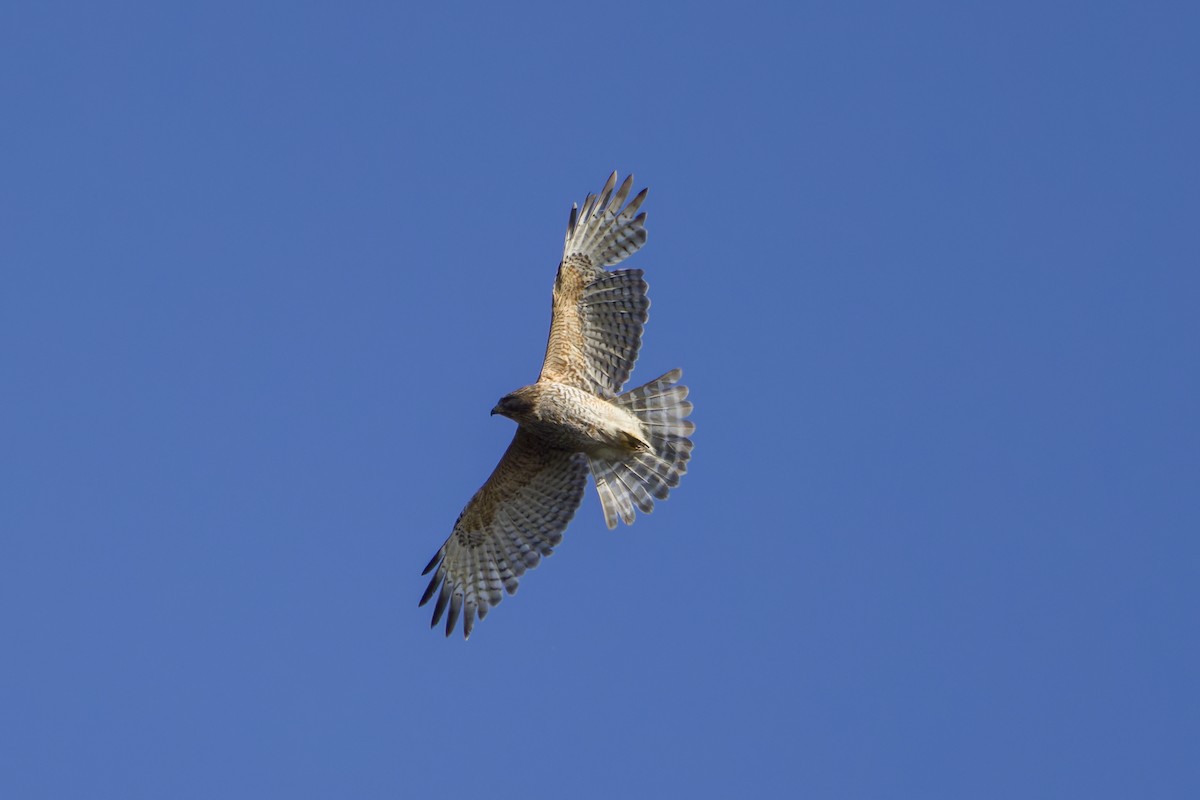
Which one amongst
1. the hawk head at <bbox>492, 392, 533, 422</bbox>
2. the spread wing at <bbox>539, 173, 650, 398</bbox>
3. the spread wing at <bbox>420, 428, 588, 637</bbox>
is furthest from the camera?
the spread wing at <bbox>539, 173, 650, 398</bbox>

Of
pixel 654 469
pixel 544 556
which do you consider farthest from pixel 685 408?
pixel 544 556

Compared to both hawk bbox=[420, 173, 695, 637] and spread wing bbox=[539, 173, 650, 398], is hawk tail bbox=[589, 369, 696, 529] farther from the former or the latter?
spread wing bbox=[539, 173, 650, 398]

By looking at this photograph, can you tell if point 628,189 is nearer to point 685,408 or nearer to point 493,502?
point 685,408

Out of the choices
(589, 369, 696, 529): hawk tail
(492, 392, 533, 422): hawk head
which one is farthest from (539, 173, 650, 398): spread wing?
(492, 392, 533, 422): hawk head

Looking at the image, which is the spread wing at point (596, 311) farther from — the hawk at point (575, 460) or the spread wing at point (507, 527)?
the spread wing at point (507, 527)

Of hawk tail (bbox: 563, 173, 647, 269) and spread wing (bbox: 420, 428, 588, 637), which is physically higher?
hawk tail (bbox: 563, 173, 647, 269)

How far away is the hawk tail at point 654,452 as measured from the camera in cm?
1197

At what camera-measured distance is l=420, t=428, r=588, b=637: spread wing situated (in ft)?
39.0

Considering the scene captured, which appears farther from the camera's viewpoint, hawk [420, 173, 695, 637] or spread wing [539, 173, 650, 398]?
spread wing [539, 173, 650, 398]

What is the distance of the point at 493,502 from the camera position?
12078 mm

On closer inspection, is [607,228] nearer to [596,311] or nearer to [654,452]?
[596,311]

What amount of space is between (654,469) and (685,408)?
548mm

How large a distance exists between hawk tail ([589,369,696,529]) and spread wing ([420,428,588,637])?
0.35 metres

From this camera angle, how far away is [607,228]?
12625 mm
